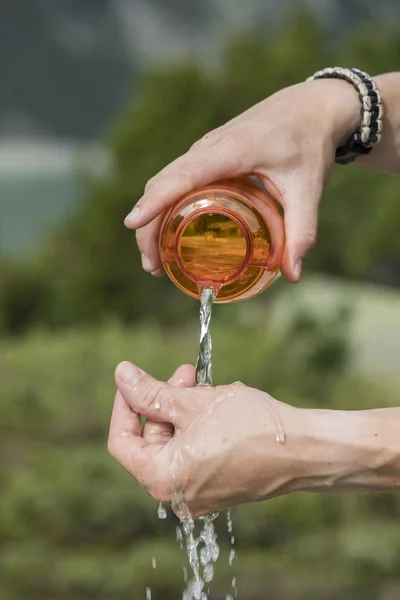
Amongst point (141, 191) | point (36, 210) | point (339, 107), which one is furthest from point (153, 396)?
point (36, 210)

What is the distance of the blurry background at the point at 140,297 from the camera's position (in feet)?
7.05

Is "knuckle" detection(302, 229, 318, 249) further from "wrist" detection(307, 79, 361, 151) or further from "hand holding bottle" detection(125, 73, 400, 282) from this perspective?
"wrist" detection(307, 79, 361, 151)

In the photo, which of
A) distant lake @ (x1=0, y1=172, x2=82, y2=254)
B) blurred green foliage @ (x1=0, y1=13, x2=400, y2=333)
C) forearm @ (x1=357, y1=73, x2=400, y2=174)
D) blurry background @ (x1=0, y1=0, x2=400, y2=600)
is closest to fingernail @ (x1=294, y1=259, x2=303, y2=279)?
forearm @ (x1=357, y1=73, x2=400, y2=174)

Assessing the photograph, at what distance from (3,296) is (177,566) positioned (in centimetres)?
92

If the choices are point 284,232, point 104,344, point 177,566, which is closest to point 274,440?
point 284,232

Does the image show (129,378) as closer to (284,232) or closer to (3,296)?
A: (284,232)

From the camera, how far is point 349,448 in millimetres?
704

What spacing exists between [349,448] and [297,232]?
177mm

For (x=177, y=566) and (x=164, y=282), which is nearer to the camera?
(x=177, y=566)

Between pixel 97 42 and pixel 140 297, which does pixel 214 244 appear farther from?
pixel 97 42

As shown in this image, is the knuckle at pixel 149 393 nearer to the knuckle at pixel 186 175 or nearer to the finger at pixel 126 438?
the finger at pixel 126 438

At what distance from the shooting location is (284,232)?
76cm

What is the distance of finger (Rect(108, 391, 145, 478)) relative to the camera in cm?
72

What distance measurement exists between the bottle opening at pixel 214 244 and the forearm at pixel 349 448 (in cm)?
13
